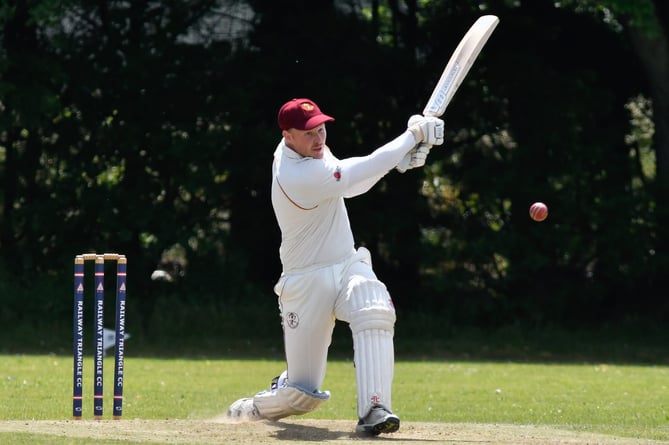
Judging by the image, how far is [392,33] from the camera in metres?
17.4

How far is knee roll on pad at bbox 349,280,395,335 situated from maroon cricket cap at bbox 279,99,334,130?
890 millimetres

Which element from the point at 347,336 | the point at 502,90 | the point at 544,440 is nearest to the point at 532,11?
the point at 502,90

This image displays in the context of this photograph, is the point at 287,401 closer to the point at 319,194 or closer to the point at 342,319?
the point at 342,319

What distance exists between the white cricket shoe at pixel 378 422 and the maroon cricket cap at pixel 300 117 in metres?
1.53

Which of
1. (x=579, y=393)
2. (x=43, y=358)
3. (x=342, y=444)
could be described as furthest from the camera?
(x=43, y=358)

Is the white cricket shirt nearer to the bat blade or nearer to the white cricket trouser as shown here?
the white cricket trouser


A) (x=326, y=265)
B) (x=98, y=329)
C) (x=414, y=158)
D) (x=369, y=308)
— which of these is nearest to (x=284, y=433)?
(x=369, y=308)

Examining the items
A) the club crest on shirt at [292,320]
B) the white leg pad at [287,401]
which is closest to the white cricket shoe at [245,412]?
the white leg pad at [287,401]

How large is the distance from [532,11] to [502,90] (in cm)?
112

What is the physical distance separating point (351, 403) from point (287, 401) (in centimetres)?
326

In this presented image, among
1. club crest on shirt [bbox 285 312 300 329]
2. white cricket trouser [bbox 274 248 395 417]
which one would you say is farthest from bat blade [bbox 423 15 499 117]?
club crest on shirt [bbox 285 312 300 329]

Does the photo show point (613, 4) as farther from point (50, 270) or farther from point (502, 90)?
point (50, 270)

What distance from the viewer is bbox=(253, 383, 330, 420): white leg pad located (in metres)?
7.64

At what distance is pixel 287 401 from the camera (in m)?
7.70
